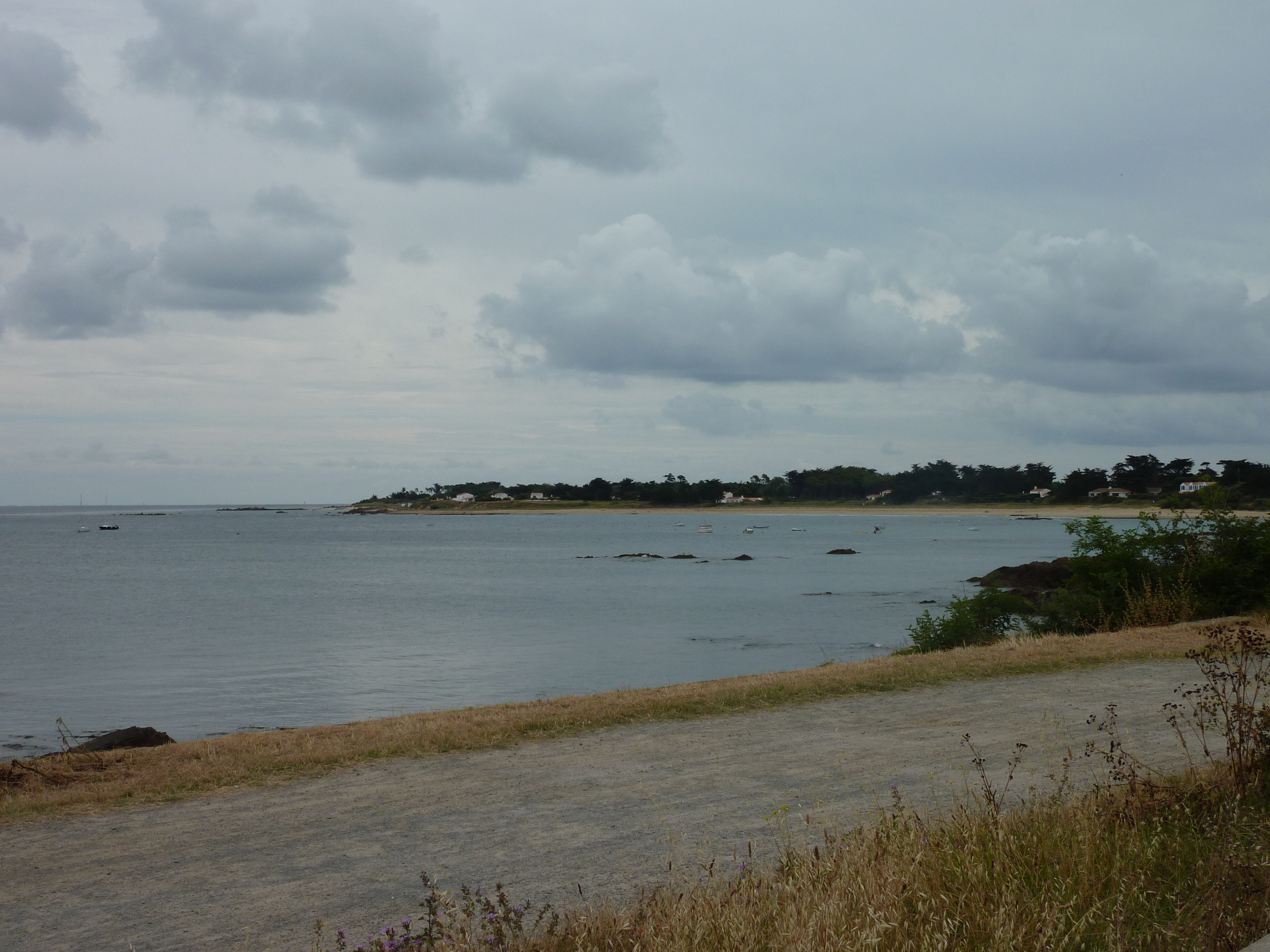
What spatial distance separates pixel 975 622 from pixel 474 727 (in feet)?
42.9

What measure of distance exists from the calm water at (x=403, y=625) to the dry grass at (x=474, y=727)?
8.64 metres

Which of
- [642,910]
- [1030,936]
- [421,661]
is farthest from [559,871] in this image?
[421,661]

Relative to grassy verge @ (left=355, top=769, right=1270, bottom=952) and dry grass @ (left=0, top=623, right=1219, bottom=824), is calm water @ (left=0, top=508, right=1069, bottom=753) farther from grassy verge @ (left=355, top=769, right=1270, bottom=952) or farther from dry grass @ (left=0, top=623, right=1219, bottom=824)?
grassy verge @ (left=355, top=769, right=1270, bottom=952)

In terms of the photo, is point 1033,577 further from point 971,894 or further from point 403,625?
point 971,894

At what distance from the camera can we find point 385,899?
597 cm

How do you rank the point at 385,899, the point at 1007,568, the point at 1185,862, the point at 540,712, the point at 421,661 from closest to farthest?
the point at 1185,862, the point at 385,899, the point at 540,712, the point at 421,661, the point at 1007,568

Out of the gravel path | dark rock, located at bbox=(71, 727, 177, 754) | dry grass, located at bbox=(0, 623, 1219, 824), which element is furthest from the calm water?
the gravel path

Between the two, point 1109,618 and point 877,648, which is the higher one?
point 1109,618

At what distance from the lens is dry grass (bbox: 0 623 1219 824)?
9047 millimetres

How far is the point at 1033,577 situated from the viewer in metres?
43.2

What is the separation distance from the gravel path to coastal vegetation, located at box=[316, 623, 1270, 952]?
0.58 m

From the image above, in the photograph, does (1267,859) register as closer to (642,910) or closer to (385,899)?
(642,910)

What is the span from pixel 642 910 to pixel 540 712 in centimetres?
734

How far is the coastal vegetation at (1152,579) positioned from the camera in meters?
A: 19.0
